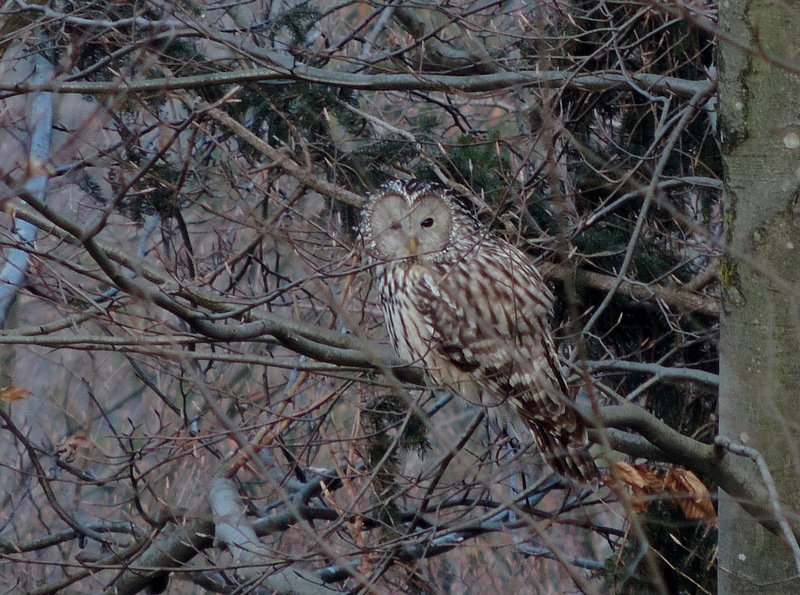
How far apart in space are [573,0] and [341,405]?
424cm

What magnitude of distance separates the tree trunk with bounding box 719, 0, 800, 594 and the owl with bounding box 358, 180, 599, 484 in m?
0.80

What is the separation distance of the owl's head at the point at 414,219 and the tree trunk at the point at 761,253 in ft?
4.46

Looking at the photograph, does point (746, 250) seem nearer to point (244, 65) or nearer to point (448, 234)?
point (448, 234)

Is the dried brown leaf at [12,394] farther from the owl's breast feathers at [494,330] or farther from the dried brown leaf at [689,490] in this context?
the dried brown leaf at [689,490]

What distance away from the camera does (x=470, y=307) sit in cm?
355

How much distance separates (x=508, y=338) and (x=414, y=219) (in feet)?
2.28

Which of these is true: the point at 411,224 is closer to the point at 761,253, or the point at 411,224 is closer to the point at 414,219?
the point at 414,219

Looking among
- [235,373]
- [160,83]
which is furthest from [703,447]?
[235,373]

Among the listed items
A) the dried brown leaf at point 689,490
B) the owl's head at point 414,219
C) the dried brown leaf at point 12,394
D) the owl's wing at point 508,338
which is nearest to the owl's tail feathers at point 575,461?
the owl's wing at point 508,338

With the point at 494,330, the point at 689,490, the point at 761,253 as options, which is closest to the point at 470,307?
the point at 494,330

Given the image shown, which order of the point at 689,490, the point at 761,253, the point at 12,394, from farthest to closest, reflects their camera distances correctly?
the point at 12,394 < the point at 689,490 < the point at 761,253

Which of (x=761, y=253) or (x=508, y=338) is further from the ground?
(x=761, y=253)

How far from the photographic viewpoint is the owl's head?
3.96 meters

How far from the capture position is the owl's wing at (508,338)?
141 inches
